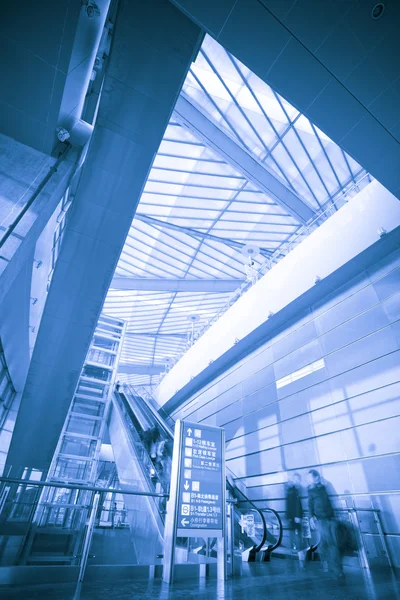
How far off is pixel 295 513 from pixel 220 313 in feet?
29.6

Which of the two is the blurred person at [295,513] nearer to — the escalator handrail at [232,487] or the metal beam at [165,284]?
the escalator handrail at [232,487]

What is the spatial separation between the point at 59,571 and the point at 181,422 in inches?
83.4

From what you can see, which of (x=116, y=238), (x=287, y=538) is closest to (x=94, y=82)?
(x=116, y=238)

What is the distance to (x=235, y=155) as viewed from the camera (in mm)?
13008

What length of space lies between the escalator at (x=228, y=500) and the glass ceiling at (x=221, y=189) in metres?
7.95

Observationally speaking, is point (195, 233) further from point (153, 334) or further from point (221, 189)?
point (153, 334)

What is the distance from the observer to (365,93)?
4785mm

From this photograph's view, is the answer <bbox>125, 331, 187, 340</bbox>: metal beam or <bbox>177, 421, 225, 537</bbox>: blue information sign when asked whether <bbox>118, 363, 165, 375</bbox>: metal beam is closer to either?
<bbox>125, 331, 187, 340</bbox>: metal beam

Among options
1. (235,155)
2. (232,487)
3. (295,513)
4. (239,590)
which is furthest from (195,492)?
(235,155)

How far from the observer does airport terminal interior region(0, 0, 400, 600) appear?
155 inches

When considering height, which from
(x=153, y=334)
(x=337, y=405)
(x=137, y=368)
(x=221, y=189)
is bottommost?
(x=337, y=405)

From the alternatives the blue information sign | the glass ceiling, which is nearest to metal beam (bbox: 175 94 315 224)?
the glass ceiling

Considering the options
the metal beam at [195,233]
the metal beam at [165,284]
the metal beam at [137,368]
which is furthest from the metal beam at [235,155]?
the metal beam at [137,368]

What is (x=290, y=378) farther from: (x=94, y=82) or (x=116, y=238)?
(x=94, y=82)
